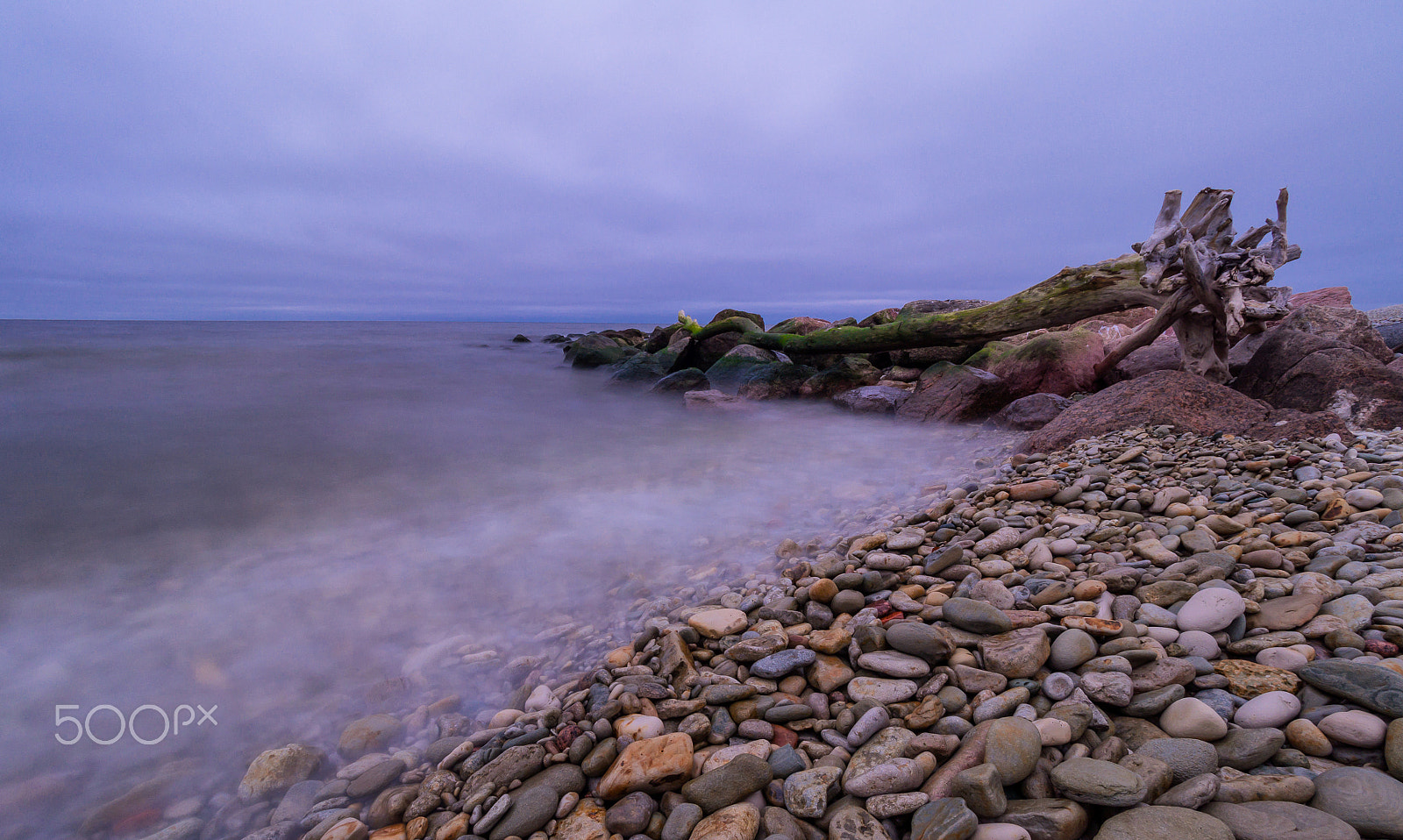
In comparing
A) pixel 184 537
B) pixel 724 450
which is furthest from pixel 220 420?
pixel 724 450

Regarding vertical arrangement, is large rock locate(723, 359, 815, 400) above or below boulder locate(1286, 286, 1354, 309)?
below

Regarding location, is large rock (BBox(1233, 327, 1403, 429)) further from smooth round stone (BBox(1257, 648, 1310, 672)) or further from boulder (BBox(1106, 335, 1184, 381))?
smooth round stone (BBox(1257, 648, 1310, 672))

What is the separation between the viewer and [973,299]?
16047mm

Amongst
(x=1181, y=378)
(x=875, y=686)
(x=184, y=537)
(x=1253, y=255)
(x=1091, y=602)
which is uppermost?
(x=1253, y=255)

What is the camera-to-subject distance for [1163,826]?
1142 millimetres

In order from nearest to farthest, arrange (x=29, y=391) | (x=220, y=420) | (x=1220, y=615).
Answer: (x=1220, y=615)
(x=220, y=420)
(x=29, y=391)

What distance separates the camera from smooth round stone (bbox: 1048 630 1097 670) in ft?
5.67

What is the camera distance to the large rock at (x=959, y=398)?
7.11 m

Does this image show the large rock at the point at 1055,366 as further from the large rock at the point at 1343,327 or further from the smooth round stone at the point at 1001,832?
the smooth round stone at the point at 1001,832

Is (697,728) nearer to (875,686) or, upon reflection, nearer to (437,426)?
(875,686)

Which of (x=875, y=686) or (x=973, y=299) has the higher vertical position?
(x=973, y=299)

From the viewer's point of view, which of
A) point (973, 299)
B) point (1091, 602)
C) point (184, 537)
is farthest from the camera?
point (973, 299)

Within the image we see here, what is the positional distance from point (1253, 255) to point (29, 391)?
18414 mm

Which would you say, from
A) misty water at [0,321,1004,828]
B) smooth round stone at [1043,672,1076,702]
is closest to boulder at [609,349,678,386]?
misty water at [0,321,1004,828]
